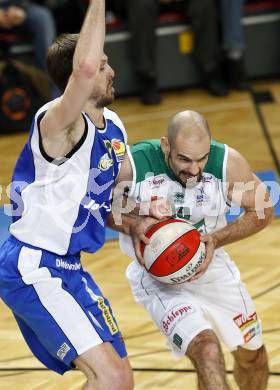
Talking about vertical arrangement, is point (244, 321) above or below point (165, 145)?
below

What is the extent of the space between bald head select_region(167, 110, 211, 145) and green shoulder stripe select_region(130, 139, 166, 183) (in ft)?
0.79

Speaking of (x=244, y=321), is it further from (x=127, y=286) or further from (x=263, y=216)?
(x=127, y=286)

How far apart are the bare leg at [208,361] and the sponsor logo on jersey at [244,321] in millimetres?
306

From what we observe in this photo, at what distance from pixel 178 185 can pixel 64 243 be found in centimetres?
78

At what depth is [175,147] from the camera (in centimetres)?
446

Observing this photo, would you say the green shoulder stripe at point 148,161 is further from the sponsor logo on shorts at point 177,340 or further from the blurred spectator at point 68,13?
the blurred spectator at point 68,13

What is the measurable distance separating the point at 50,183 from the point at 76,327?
71cm

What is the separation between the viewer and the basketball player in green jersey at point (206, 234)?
4535 millimetres

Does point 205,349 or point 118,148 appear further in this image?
point 118,148

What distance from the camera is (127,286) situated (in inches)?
261

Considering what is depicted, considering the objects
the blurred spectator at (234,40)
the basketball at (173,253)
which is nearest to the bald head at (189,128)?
the basketball at (173,253)

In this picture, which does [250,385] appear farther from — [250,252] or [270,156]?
[270,156]

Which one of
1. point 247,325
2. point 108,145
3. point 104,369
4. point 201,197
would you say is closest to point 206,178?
point 201,197

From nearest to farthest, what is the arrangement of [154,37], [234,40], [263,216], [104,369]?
[104,369] → [263,216] → [154,37] → [234,40]
